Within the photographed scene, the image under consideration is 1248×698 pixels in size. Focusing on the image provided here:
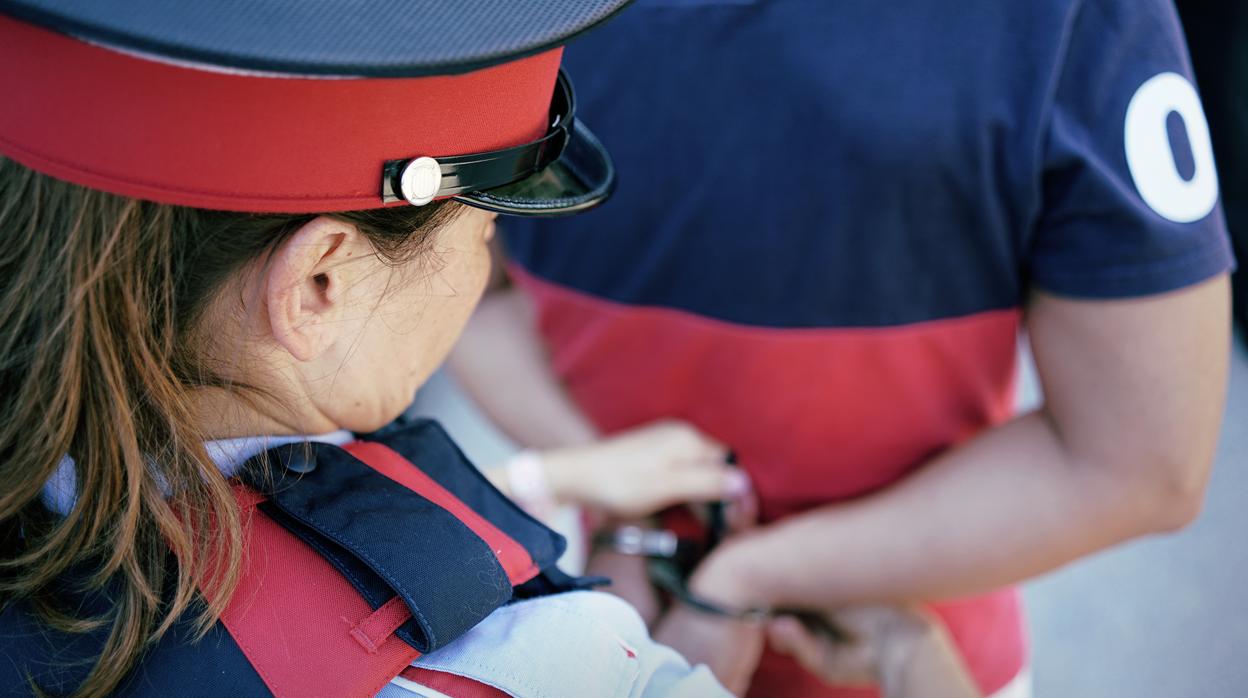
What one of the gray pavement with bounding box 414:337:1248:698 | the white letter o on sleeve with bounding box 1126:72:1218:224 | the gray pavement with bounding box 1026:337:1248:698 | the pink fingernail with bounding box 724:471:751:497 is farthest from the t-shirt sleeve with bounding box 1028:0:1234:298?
the gray pavement with bounding box 1026:337:1248:698

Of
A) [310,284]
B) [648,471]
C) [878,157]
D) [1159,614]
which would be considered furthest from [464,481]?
[1159,614]

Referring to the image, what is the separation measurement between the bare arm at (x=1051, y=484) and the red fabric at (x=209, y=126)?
0.80 meters

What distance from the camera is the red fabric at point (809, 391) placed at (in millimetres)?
1344

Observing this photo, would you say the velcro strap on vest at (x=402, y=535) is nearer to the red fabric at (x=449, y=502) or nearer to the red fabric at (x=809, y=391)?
the red fabric at (x=449, y=502)

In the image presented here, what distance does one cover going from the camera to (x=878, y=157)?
3.83 feet

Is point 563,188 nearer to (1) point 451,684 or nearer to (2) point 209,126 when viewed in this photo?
(2) point 209,126

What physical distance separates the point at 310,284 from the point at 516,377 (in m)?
0.89

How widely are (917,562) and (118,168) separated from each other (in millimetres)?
1103

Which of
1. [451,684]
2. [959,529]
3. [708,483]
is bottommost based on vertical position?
[959,529]

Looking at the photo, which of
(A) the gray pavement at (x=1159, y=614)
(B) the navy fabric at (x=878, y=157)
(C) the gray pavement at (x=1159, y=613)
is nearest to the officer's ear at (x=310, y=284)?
(B) the navy fabric at (x=878, y=157)

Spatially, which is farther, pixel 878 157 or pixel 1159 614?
pixel 1159 614

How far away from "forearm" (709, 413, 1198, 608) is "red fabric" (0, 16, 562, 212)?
2.91 feet

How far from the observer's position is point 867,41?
1.15m

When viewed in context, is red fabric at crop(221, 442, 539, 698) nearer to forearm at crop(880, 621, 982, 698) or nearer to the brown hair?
the brown hair
